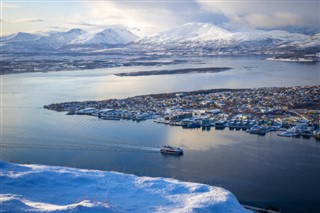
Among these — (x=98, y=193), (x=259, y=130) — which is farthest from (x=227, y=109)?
(x=98, y=193)

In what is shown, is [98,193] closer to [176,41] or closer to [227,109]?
[227,109]

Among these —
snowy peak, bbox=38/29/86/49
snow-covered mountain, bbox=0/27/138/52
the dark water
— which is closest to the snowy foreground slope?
the dark water

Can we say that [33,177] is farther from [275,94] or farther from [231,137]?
[275,94]

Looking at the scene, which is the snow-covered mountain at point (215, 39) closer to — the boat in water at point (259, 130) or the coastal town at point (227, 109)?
the coastal town at point (227, 109)

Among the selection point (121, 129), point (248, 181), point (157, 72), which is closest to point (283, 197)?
point (248, 181)

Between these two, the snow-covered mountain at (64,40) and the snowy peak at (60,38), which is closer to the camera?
the snow-covered mountain at (64,40)

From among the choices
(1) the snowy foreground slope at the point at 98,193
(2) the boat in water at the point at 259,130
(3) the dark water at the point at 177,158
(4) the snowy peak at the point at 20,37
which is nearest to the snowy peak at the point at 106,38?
(4) the snowy peak at the point at 20,37
